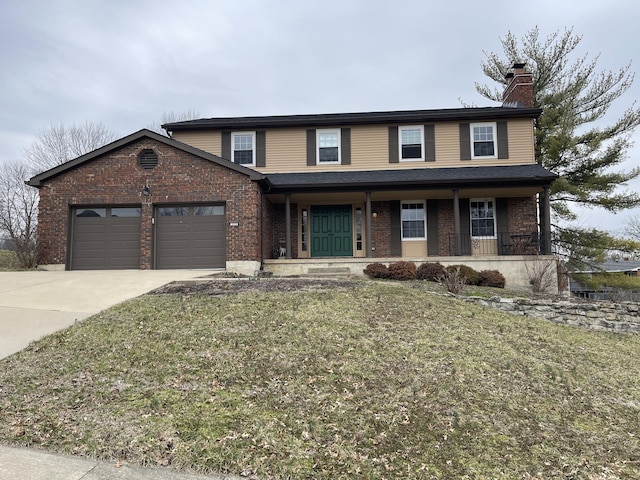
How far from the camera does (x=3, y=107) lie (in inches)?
893

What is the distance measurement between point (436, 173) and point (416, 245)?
2644mm

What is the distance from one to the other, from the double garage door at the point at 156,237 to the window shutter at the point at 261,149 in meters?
3.36

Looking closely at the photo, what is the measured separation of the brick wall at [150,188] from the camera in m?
12.9

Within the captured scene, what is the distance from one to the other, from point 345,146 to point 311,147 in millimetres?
1279

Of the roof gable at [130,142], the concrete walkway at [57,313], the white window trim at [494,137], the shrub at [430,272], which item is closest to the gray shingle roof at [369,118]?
the white window trim at [494,137]

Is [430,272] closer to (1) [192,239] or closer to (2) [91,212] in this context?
(1) [192,239]

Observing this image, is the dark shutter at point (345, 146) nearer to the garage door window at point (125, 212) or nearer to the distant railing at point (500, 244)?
the distant railing at point (500, 244)

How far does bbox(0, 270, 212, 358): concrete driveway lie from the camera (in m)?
6.17

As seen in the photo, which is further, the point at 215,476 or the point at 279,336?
the point at 279,336

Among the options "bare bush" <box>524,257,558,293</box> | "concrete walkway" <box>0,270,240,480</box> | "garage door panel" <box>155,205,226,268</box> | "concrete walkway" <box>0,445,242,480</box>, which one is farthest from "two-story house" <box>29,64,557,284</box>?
"concrete walkway" <box>0,445,242,480</box>

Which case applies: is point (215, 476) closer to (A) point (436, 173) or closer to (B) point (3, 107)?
(A) point (436, 173)

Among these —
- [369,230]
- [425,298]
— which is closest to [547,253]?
[369,230]

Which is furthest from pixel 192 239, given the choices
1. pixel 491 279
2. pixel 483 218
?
pixel 483 218

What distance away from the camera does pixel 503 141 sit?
1523 cm
